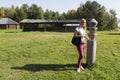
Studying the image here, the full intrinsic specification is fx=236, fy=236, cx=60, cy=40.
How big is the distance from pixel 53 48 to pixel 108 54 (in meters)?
2.78

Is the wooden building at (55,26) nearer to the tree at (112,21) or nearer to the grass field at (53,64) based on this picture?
the tree at (112,21)

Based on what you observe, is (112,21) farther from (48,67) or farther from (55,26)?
(48,67)

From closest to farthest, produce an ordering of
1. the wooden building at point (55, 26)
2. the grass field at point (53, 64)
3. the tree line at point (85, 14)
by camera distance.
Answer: the grass field at point (53, 64) < the wooden building at point (55, 26) < the tree line at point (85, 14)

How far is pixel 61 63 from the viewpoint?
360 inches

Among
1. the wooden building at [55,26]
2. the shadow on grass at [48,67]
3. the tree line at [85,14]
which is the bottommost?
the shadow on grass at [48,67]

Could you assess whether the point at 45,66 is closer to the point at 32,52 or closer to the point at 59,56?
the point at 59,56

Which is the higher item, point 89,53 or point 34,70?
point 89,53

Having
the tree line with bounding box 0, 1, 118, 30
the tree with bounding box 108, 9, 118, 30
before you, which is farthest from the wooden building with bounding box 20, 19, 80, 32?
the tree with bounding box 108, 9, 118, 30

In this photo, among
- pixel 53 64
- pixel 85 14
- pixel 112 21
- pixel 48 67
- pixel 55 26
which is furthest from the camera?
pixel 112 21

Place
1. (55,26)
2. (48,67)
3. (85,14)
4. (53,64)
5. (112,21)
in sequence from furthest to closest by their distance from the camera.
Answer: (112,21)
(85,14)
(55,26)
(53,64)
(48,67)

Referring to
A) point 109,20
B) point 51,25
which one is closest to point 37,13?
point 109,20

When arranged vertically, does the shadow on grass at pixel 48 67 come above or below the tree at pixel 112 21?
below

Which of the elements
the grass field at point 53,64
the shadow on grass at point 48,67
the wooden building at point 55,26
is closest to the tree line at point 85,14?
the wooden building at point 55,26

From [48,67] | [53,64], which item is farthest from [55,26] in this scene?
[48,67]
